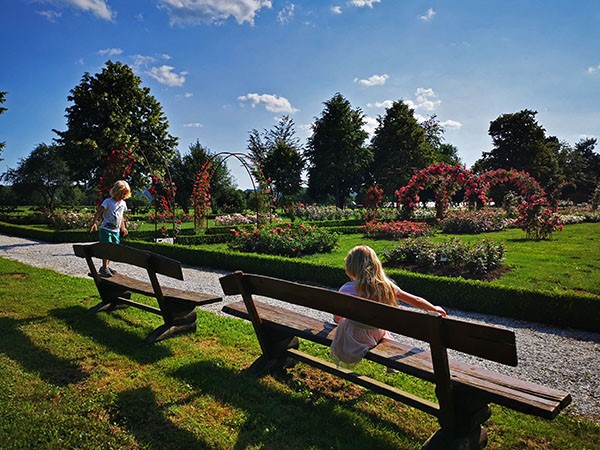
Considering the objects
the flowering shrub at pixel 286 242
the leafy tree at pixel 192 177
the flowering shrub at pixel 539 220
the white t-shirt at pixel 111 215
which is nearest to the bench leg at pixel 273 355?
the white t-shirt at pixel 111 215

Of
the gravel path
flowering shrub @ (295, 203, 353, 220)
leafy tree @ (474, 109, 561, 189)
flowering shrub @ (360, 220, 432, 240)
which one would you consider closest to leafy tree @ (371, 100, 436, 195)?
leafy tree @ (474, 109, 561, 189)

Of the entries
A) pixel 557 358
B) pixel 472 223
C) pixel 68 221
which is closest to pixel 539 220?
pixel 472 223

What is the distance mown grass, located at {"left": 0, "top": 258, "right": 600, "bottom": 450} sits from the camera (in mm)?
2699

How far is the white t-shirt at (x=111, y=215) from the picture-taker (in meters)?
6.96

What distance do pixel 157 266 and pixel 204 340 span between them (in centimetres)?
108

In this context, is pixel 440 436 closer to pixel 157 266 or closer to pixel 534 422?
pixel 534 422

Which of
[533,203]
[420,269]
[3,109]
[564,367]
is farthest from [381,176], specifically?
[564,367]

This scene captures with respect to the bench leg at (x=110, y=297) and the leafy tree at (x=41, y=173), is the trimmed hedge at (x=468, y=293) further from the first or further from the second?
the leafy tree at (x=41, y=173)

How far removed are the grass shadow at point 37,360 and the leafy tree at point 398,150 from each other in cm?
3943

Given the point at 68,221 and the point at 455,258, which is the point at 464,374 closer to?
the point at 455,258

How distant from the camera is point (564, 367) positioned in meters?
4.29

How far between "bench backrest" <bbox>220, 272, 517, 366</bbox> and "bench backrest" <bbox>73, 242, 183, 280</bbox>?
120 cm

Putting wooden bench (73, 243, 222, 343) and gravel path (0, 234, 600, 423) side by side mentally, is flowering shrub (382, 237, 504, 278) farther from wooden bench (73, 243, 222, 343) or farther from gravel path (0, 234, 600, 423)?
wooden bench (73, 243, 222, 343)

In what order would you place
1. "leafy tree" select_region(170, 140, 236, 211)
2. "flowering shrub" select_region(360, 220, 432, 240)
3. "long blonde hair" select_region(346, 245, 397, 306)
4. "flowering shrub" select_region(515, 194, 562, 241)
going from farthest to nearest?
1. "leafy tree" select_region(170, 140, 236, 211)
2. "flowering shrub" select_region(360, 220, 432, 240)
3. "flowering shrub" select_region(515, 194, 562, 241)
4. "long blonde hair" select_region(346, 245, 397, 306)
